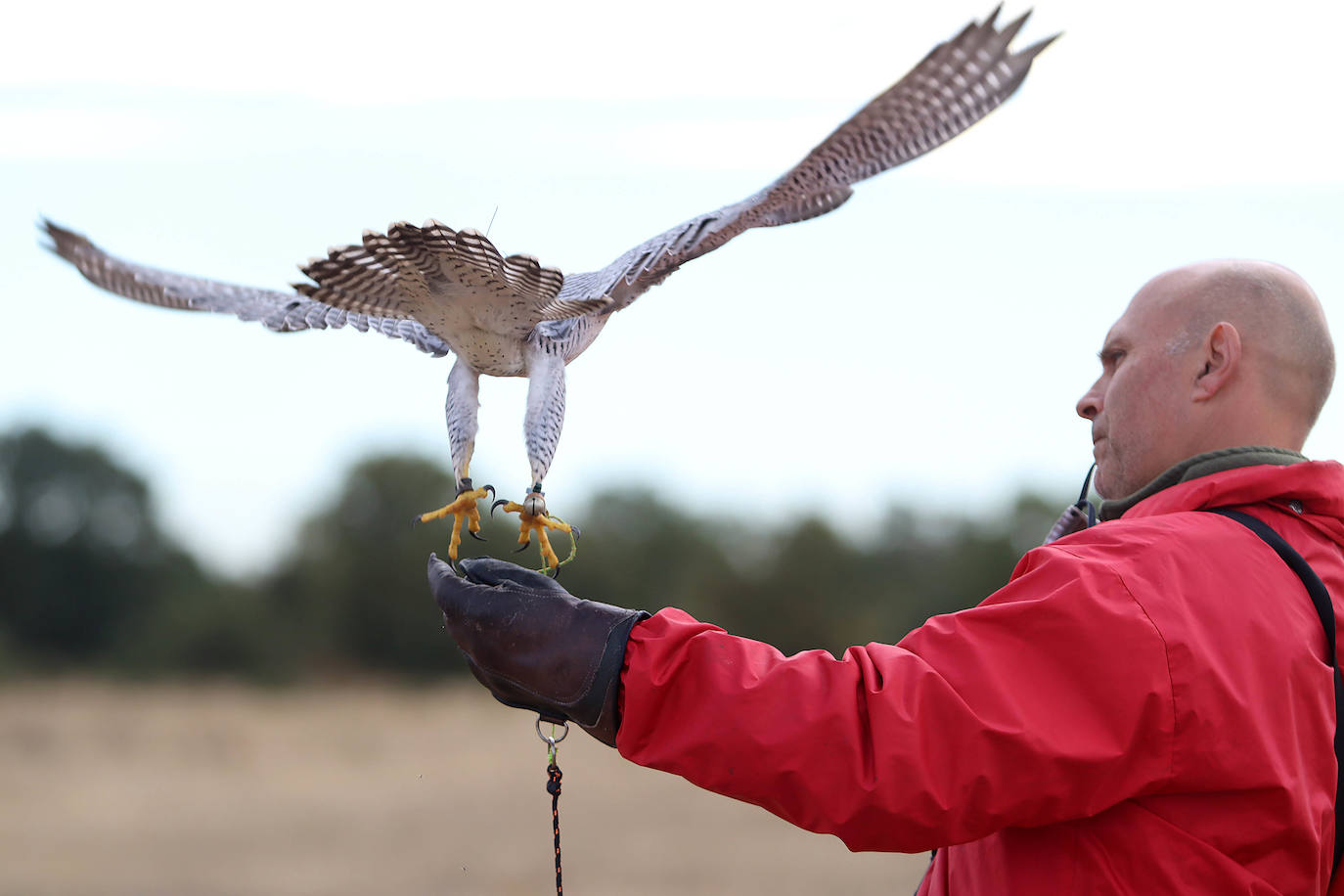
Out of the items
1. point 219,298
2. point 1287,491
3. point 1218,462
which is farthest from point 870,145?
point 219,298

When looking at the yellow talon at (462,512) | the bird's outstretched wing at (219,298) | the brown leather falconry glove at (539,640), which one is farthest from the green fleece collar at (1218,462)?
the bird's outstretched wing at (219,298)

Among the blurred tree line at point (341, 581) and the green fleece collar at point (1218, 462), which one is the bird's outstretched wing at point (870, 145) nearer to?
the green fleece collar at point (1218, 462)

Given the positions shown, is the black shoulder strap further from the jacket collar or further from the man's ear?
the man's ear

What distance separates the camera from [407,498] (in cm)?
2344

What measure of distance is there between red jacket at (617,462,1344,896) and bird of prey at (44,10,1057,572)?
2.49ft

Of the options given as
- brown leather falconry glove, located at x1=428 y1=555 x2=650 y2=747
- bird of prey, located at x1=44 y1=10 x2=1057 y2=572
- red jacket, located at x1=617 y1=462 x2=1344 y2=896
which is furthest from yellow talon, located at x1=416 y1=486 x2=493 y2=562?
red jacket, located at x1=617 y1=462 x2=1344 y2=896

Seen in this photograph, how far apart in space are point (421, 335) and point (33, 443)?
93.0ft

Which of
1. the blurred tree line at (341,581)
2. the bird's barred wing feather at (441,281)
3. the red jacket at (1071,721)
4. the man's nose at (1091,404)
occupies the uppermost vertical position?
the bird's barred wing feather at (441,281)

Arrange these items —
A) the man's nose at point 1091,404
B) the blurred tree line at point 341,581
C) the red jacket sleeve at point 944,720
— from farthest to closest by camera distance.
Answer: the blurred tree line at point 341,581 → the man's nose at point 1091,404 → the red jacket sleeve at point 944,720

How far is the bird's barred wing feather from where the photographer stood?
91.0 inches

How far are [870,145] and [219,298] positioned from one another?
179cm

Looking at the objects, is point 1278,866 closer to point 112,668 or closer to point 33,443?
point 112,668

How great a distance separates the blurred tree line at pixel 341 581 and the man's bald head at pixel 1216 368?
1947cm

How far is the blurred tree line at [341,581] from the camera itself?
23.2 m
